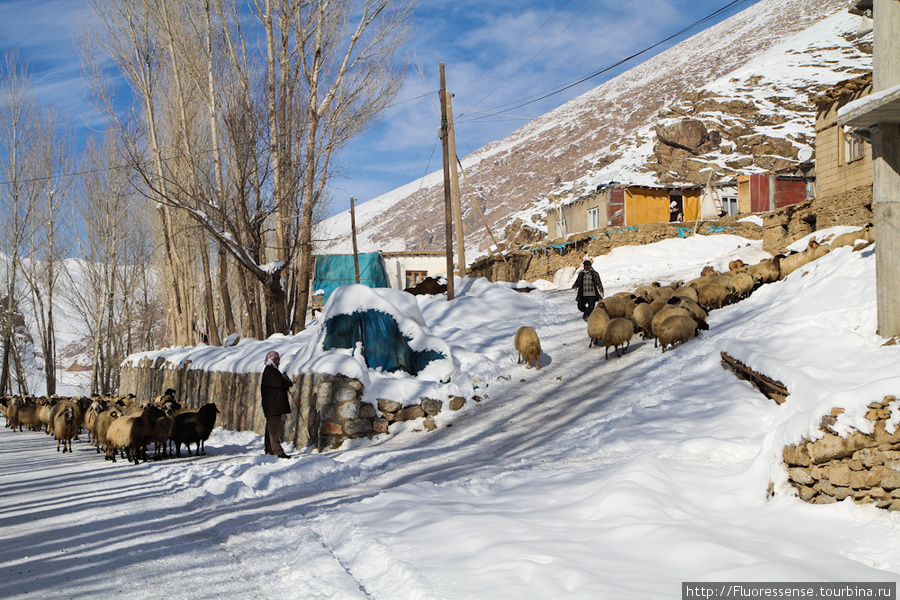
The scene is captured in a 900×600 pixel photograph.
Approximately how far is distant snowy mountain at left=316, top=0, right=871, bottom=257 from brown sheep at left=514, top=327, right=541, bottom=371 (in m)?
7.98

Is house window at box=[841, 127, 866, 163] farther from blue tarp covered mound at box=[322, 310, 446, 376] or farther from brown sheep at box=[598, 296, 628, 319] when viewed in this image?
blue tarp covered mound at box=[322, 310, 446, 376]

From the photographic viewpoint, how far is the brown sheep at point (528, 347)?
13445 mm

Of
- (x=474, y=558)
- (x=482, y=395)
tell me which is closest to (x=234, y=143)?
(x=482, y=395)

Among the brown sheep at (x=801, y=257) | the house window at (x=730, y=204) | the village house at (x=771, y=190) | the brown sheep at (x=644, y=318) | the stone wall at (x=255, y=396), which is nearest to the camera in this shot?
the stone wall at (x=255, y=396)

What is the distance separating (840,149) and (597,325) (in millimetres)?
10823

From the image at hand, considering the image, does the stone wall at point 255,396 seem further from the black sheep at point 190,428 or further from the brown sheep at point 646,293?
the brown sheep at point 646,293

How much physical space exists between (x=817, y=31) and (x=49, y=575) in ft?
373

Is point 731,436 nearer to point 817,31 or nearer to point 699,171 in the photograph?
point 699,171

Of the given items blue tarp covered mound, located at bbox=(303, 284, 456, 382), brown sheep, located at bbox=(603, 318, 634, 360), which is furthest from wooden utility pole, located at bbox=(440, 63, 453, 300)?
brown sheep, located at bbox=(603, 318, 634, 360)

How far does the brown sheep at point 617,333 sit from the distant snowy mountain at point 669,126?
9.57 m

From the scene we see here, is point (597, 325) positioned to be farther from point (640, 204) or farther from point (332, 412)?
point (640, 204)

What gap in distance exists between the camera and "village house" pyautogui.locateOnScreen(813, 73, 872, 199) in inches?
687

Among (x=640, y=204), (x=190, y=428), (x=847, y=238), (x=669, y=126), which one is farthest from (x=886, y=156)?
(x=669, y=126)

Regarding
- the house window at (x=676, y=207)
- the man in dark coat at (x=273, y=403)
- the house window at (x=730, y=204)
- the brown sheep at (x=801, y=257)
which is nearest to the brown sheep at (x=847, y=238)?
the brown sheep at (x=801, y=257)
